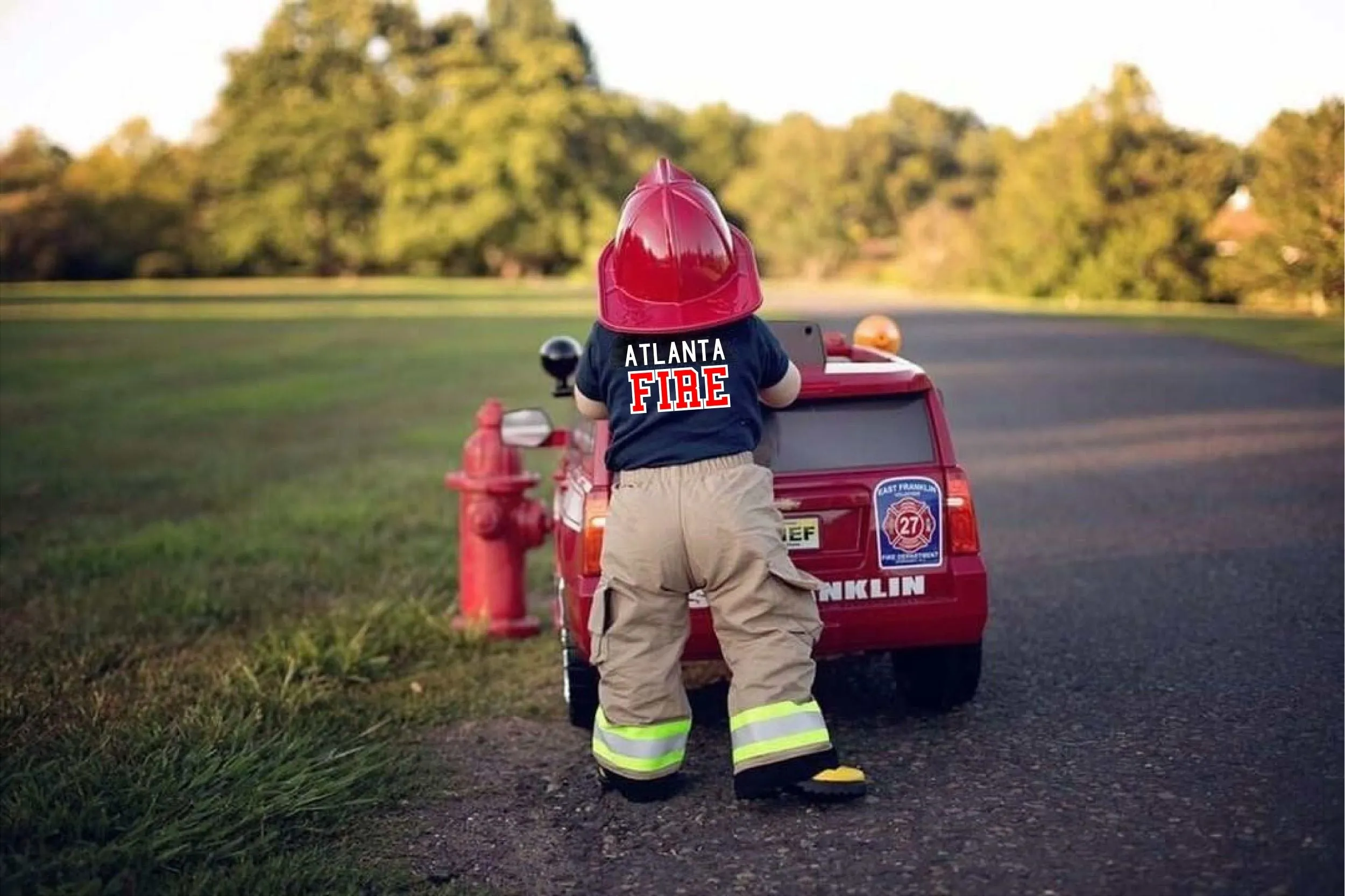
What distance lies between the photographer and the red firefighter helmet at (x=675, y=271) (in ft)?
14.5

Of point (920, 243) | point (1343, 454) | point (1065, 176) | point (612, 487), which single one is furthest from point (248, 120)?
point (612, 487)

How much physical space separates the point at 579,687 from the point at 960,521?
4.96 feet

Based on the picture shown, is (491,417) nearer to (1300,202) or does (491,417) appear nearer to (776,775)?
(776,775)

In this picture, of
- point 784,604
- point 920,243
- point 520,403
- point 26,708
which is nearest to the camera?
point 784,604

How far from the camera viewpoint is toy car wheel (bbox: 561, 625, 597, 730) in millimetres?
5348

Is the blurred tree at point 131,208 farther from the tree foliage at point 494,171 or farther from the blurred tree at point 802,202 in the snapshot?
the blurred tree at point 802,202

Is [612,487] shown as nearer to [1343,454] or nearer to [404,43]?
[1343,454]

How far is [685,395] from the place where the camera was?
4.44 m

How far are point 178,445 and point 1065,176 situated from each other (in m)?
25.6

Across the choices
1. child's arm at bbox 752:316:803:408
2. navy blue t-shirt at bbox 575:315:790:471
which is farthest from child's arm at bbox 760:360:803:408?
navy blue t-shirt at bbox 575:315:790:471

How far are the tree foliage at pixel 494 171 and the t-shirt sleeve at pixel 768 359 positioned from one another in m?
38.1

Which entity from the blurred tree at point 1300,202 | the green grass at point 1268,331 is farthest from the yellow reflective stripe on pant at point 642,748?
the green grass at point 1268,331

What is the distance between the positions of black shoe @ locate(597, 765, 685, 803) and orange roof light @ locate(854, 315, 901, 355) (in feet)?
7.13

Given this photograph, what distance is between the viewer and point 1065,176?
34.8m
